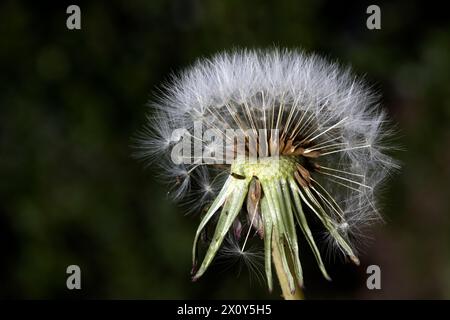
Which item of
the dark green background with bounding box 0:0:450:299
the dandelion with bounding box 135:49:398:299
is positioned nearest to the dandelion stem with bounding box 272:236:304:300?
the dandelion with bounding box 135:49:398:299

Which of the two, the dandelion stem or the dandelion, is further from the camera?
the dandelion

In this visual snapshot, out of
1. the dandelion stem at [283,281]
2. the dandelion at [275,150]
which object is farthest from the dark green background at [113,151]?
the dandelion stem at [283,281]

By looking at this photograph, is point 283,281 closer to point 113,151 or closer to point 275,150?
point 275,150

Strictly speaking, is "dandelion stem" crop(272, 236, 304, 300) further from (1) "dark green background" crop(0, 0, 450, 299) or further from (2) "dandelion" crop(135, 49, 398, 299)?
(1) "dark green background" crop(0, 0, 450, 299)

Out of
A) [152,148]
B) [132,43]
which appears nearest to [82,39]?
[132,43]

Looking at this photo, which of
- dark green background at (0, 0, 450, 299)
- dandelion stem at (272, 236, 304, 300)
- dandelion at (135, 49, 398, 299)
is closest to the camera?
dandelion stem at (272, 236, 304, 300)

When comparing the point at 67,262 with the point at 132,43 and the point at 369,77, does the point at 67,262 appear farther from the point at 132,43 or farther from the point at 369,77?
the point at 369,77

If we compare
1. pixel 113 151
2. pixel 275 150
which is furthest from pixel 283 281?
pixel 113 151
